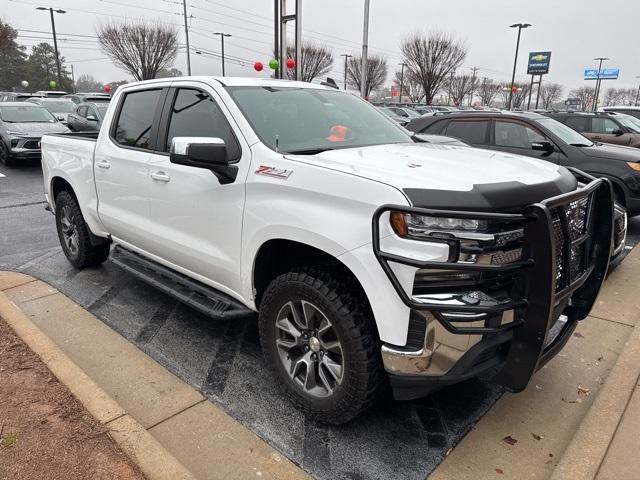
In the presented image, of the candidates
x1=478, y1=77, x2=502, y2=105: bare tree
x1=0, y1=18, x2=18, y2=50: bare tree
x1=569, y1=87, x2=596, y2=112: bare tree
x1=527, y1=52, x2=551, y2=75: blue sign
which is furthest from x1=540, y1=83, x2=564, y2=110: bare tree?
x1=0, y1=18, x2=18, y2=50: bare tree

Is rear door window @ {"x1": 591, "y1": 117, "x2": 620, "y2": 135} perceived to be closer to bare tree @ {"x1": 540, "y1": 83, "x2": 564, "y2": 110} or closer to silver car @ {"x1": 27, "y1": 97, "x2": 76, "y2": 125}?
silver car @ {"x1": 27, "y1": 97, "x2": 76, "y2": 125}

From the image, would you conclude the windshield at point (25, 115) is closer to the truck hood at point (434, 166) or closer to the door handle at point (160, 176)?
the door handle at point (160, 176)

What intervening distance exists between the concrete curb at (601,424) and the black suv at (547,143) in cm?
430

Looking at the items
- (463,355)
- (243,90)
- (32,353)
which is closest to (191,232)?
(243,90)

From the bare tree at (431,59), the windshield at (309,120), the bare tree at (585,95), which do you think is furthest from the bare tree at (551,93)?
the windshield at (309,120)

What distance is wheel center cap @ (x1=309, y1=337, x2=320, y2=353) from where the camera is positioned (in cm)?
280

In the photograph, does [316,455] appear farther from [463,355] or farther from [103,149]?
[103,149]

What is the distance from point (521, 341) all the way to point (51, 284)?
4.49m

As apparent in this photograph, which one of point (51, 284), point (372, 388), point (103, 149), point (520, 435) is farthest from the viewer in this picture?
point (51, 284)

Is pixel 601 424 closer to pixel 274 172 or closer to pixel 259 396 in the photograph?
→ pixel 259 396

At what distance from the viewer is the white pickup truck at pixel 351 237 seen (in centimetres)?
225

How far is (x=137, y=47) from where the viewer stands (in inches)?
1592

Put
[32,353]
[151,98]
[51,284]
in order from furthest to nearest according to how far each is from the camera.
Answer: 1. [51,284]
2. [151,98]
3. [32,353]

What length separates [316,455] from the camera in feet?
8.80
